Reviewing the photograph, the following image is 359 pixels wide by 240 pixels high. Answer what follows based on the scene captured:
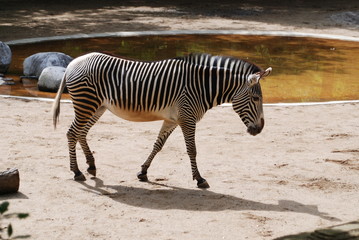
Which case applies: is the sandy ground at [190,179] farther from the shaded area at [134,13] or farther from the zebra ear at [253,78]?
the shaded area at [134,13]

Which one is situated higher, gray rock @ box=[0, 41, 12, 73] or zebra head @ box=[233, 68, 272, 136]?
zebra head @ box=[233, 68, 272, 136]

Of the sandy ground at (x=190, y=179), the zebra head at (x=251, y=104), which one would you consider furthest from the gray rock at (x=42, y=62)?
the zebra head at (x=251, y=104)

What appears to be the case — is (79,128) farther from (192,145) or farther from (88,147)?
(192,145)

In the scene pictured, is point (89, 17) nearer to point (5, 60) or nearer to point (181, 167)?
point (5, 60)

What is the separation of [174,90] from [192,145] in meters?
0.66

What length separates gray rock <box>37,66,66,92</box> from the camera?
13.0 meters

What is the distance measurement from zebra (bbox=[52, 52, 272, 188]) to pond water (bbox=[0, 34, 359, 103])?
5152mm

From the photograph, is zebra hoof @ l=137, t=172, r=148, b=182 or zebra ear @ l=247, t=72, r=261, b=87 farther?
zebra hoof @ l=137, t=172, r=148, b=182

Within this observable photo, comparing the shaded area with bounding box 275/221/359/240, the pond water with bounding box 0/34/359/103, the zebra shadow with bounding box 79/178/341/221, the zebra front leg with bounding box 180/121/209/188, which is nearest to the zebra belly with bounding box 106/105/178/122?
the zebra front leg with bounding box 180/121/209/188

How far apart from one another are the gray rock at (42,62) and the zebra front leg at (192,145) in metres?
7.02

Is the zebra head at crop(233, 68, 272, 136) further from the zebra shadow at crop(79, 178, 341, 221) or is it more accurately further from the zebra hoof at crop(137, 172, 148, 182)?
the zebra hoof at crop(137, 172, 148, 182)

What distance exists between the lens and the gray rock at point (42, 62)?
14125mm

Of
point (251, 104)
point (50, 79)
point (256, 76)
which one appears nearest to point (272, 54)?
point (50, 79)

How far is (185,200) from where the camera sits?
7.41 meters
